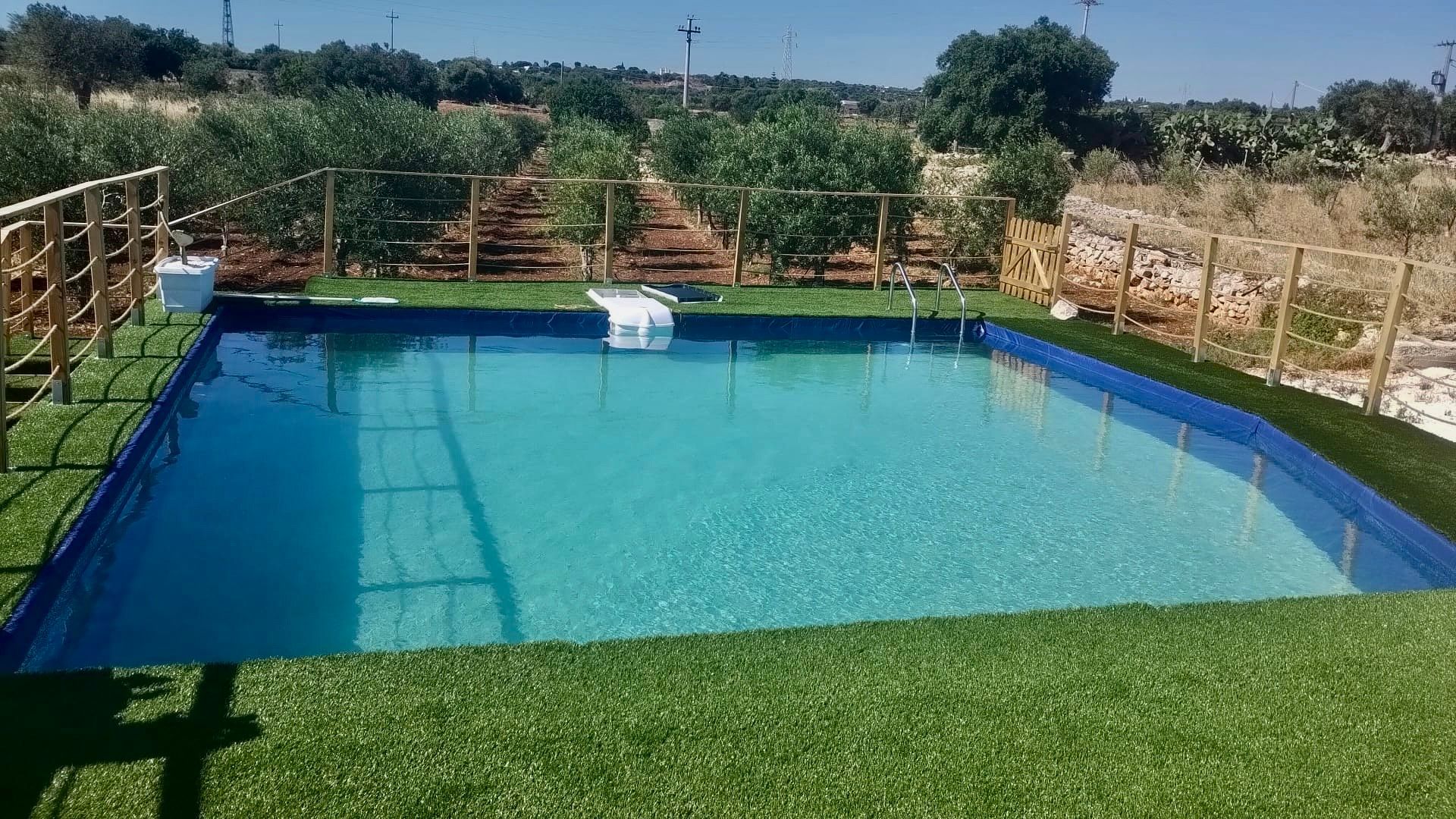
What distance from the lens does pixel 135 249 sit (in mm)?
8539

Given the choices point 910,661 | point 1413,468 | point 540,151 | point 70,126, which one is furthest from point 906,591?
point 540,151

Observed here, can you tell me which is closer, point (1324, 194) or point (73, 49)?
point (1324, 194)

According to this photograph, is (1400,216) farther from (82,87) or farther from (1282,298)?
(82,87)

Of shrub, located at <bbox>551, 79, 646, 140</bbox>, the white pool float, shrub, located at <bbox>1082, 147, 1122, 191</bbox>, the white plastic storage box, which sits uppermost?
shrub, located at <bbox>551, 79, 646, 140</bbox>

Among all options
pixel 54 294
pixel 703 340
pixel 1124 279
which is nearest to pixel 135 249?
pixel 54 294

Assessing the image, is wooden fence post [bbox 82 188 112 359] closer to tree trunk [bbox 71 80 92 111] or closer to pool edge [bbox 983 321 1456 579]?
pool edge [bbox 983 321 1456 579]

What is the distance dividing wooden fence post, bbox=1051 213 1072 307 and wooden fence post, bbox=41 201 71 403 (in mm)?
9639

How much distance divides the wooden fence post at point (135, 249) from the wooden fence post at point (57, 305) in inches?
74.7

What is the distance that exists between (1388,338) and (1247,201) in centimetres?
924

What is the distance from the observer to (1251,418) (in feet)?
26.2

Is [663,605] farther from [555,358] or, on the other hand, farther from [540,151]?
[540,151]

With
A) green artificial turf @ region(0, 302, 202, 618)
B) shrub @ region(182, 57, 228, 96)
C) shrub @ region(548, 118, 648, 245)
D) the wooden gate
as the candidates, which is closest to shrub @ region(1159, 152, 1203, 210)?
the wooden gate

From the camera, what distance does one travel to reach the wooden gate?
12633mm

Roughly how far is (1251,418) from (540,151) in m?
34.3
